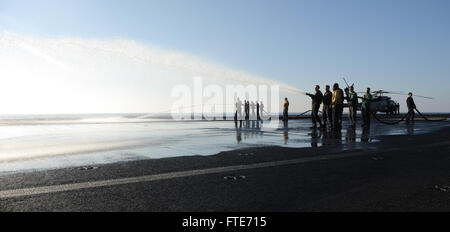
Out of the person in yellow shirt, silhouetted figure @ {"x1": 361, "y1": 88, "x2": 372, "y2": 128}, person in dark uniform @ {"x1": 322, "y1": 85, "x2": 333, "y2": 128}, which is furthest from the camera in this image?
silhouetted figure @ {"x1": 361, "y1": 88, "x2": 372, "y2": 128}

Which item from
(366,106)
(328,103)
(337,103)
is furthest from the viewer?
(366,106)

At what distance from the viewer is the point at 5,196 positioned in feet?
10.9

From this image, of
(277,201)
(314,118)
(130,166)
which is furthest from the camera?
(314,118)

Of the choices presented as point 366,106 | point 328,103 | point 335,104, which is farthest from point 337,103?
point 366,106

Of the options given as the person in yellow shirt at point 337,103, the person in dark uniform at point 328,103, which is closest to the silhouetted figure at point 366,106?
the person in dark uniform at point 328,103

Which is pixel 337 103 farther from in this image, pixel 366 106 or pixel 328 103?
pixel 366 106

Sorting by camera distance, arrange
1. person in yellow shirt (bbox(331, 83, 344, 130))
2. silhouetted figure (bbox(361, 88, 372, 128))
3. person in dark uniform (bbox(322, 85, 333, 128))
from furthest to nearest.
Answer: silhouetted figure (bbox(361, 88, 372, 128)) → person in dark uniform (bbox(322, 85, 333, 128)) → person in yellow shirt (bbox(331, 83, 344, 130))

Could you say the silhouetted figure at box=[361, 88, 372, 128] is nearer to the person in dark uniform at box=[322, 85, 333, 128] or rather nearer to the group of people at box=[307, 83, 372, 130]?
the group of people at box=[307, 83, 372, 130]

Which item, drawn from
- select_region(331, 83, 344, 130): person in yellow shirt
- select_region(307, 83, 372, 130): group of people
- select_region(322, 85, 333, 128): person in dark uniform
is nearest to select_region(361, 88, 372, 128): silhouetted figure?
select_region(307, 83, 372, 130): group of people

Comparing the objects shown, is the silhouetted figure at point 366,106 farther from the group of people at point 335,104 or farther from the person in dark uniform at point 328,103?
the person in dark uniform at point 328,103

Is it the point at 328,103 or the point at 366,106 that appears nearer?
the point at 328,103
